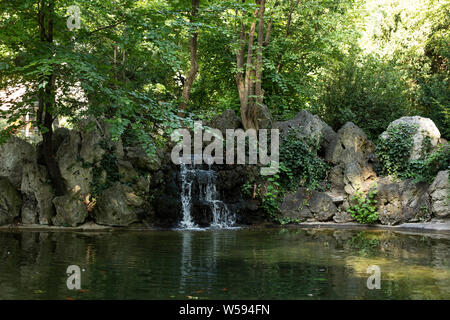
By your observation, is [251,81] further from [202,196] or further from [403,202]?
[403,202]

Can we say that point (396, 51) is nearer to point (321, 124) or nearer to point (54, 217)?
point (321, 124)

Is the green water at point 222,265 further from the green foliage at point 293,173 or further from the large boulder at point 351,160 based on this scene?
the large boulder at point 351,160

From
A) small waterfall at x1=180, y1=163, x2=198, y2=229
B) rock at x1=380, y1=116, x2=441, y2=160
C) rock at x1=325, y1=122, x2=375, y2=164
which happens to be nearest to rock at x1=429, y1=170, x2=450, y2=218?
rock at x1=380, y1=116, x2=441, y2=160

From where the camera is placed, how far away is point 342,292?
554 cm

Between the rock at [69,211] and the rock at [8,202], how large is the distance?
114cm

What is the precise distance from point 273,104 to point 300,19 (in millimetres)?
3955

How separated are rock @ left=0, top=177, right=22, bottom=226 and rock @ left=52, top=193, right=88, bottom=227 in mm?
1141

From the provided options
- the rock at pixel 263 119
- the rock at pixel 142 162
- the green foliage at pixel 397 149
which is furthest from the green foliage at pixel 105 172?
the green foliage at pixel 397 149

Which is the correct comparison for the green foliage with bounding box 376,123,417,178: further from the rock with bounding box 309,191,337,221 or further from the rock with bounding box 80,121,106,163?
the rock with bounding box 80,121,106,163

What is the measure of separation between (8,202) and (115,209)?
3110mm

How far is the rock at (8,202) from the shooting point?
512 inches
